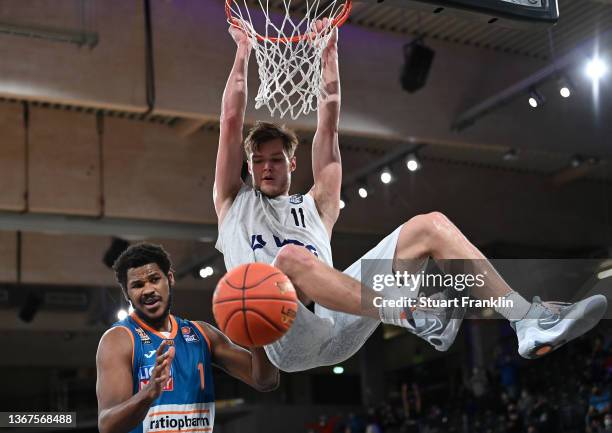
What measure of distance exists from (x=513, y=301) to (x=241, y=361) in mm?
1469

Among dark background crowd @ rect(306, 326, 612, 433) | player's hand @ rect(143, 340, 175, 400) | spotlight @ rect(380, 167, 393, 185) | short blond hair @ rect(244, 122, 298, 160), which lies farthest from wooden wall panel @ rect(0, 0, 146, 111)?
dark background crowd @ rect(306, 326, 612, 433)

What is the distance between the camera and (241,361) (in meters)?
5.09

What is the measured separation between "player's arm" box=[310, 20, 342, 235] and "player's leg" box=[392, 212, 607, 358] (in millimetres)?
933

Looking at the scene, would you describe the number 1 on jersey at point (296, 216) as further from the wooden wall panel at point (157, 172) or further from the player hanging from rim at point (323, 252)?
the wooden wall panel at point (157, 172)

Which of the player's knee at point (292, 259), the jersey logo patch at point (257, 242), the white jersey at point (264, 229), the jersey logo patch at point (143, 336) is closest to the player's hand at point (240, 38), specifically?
the white jersey at point (264, 229)

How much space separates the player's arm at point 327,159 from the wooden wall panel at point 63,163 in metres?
7.67

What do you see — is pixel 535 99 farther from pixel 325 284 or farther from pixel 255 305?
pixel 255 305

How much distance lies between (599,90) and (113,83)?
6.69 m

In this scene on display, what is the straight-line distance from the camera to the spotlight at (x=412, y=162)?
13758 mm

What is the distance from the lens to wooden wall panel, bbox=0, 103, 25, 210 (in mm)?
12633

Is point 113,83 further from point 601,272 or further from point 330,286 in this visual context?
point 330,286

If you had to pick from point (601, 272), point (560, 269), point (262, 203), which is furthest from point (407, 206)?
point (262, 203)

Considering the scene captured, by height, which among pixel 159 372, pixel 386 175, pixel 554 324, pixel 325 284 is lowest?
pixel 159 372

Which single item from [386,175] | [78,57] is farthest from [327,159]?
[386,175]
